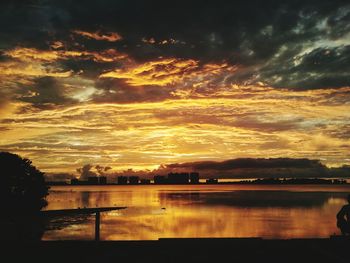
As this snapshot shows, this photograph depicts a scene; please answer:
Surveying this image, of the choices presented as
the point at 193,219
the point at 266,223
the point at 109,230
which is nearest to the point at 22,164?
the point at 109,230

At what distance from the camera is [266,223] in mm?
84500

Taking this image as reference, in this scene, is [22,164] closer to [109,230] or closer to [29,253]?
[109,230]

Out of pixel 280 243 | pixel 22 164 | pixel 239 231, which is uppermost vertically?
pixel 22 164

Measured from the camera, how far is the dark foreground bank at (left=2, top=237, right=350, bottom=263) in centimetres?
1195

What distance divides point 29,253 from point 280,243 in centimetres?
847

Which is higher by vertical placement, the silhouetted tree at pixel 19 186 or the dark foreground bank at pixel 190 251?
the silhouetted tree at pixel 19 186

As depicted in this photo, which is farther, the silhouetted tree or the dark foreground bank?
the silhouetted tree

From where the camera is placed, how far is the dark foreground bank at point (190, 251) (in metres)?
12.0

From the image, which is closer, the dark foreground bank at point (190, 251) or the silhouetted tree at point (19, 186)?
the dark foreground bank at point (190, 251)

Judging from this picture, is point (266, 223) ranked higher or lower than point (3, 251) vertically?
lower

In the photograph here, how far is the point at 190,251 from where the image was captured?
1277cm

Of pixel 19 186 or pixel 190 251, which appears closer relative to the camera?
pixel 190 251

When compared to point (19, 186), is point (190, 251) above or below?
below

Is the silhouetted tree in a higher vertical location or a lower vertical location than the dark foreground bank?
higher
